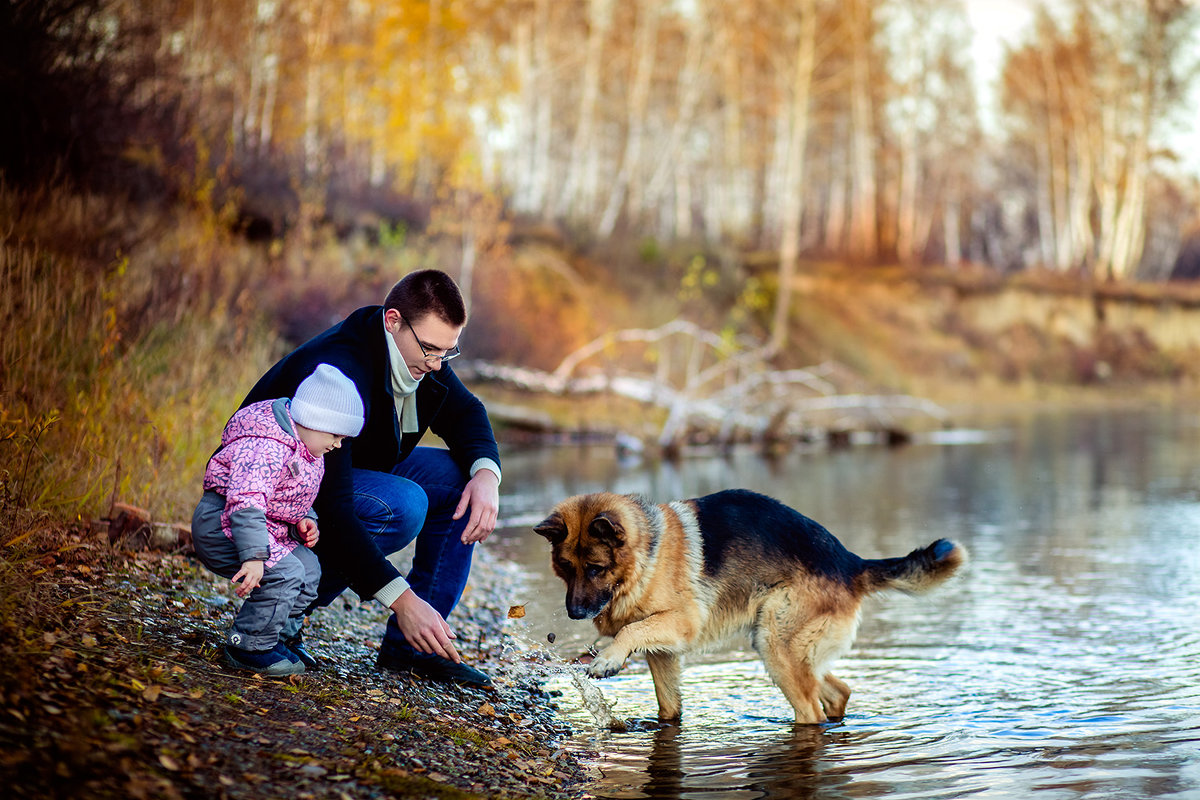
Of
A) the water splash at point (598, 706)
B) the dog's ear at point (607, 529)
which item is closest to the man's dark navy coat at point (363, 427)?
the dog's ear at point (607, 529)

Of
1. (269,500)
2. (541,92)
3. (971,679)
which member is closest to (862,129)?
(541,92)

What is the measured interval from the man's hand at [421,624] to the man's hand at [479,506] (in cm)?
71

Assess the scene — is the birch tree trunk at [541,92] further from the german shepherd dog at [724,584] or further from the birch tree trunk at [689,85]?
→ the german shepherd dog at [724,584]

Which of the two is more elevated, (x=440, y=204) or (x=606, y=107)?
(x=606, y=107)

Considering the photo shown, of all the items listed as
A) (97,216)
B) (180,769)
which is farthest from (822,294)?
(180,769)

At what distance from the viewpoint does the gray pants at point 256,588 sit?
458 cm

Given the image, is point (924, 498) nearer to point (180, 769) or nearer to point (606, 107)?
point (180, 769)

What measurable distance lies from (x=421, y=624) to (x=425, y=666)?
0.68m

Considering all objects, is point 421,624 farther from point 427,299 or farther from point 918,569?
point 918,569

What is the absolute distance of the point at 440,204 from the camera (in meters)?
27.1

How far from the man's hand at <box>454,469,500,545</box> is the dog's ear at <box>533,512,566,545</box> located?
26 cm

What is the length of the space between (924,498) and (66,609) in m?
11.7

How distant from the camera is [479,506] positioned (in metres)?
5.48

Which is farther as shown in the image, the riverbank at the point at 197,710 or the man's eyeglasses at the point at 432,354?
the man's eyeglasses at the point at 432,354
